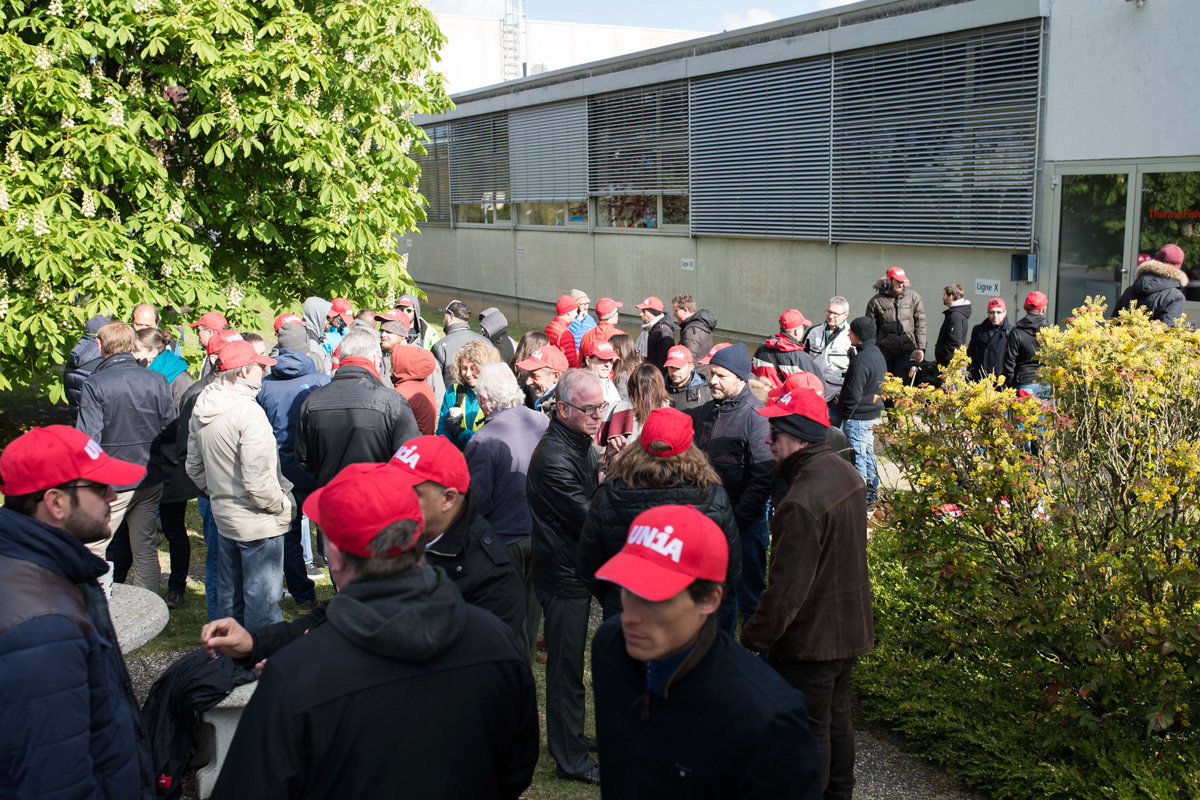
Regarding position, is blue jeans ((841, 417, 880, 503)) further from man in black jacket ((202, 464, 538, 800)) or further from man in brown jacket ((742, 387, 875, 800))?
man in black jacket ((202, 464, 538, 800))

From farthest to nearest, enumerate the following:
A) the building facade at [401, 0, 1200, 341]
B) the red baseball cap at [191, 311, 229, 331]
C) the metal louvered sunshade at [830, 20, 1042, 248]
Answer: the metal louvered sunshade at [830, 20, 1042, 248] → the building facade at [401, 0, 1200, 341] → the red baseball cap at [191, 311, 229, 331]

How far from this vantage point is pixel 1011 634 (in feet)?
14.5

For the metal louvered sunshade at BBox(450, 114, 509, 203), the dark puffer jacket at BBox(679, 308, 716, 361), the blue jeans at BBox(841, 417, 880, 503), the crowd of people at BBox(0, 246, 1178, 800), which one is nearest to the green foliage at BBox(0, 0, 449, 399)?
the crowd of people at BBox(0, 246, 1178, 800)

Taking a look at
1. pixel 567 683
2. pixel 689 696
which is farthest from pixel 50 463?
pixel 567 683

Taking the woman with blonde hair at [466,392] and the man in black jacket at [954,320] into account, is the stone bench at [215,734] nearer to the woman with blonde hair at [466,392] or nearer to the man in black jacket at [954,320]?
the woman with blonde hair at [466,392]

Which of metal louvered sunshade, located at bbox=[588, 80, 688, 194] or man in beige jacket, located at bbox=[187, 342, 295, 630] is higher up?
metal louvered sunshade, located at bbox=[588, 80, 688, 194]

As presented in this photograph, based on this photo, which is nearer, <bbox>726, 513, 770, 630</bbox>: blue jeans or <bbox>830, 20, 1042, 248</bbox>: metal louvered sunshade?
<bbox>726, 513, 770, 630</bbox>: blue jeans

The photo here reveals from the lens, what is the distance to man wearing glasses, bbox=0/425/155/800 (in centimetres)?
242

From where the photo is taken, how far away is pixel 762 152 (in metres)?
16.4

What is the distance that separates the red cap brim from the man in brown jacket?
1668 millimetres

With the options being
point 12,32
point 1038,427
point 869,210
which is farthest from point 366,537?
point 869,210

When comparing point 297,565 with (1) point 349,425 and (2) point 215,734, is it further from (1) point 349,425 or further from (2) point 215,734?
(2) point 215,734

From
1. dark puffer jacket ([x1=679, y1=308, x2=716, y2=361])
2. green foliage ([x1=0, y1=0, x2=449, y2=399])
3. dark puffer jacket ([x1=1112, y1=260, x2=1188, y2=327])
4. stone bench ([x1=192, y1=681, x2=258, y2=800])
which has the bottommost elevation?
stone bench ([x1=192, y1=681, x2=258, y2=800])

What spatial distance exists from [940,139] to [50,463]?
12621 millimetres
